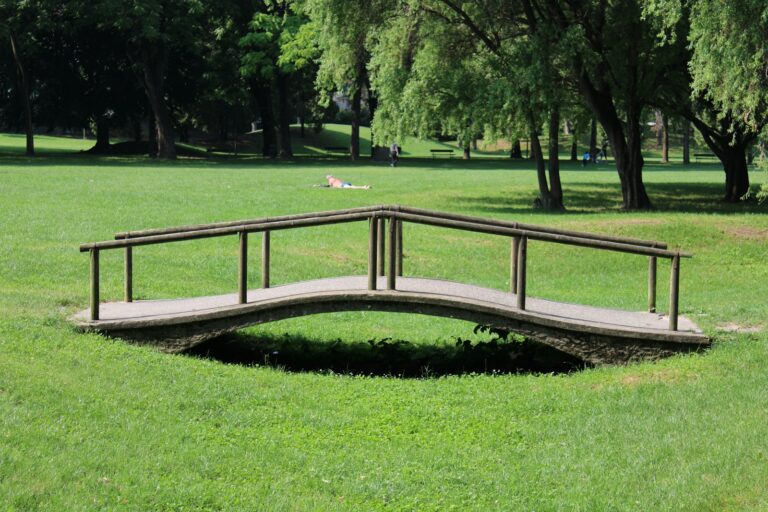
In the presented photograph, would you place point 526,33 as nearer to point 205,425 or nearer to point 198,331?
point 198,331

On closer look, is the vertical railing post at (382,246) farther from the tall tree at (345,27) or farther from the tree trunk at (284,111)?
the tree trunk at (284,111)

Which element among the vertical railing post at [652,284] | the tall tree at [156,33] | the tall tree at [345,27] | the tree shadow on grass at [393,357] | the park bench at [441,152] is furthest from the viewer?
the park bench at [441,152]

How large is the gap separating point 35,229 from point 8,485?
57.0 feet

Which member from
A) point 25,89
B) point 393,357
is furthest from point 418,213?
point 25,89

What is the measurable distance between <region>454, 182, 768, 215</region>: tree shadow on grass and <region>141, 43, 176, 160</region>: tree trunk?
93.2 feet

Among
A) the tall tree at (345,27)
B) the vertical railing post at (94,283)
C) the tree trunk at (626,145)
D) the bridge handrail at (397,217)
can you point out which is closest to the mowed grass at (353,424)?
the vertical railing post at (94,283)

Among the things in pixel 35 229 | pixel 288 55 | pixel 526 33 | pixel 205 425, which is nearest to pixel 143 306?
pixel 205 425

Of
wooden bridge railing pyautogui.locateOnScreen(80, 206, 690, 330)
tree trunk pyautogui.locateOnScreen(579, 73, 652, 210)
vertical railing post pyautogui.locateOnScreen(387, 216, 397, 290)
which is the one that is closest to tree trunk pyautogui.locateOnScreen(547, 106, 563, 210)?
tree trunk pyautogui.locateOnScreen(579, 73, 652, 210)

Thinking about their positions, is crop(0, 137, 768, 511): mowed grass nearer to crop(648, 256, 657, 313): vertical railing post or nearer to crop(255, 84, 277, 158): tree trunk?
crop(648, 256, 657, 313): vertical railing post

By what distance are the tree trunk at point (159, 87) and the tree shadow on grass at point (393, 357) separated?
2115 inches

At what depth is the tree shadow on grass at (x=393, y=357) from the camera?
13.9 meters

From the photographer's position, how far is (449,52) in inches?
1400

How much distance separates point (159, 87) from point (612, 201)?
36.0 meters

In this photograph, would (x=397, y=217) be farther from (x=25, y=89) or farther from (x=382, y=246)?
(x=25, y=89)
